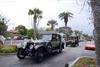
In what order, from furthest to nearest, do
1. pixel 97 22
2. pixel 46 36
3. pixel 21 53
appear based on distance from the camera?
pixel 46 36 → pixel 21 53 → pixel 97 22

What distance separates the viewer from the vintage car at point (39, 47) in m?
15.2

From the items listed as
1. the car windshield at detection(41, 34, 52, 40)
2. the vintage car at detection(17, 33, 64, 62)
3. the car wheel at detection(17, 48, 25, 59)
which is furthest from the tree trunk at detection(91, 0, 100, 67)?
the car windshield at detection(41, 34, 52, 40)

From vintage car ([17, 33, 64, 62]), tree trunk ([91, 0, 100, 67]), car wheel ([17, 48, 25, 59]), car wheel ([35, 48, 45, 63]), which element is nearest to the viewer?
tree trunk ([91, 0, 100, 67])

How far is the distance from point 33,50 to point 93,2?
1030 cm

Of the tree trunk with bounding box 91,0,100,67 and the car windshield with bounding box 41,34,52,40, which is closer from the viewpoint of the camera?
the tree trunk with bounding box 91,0,100,67

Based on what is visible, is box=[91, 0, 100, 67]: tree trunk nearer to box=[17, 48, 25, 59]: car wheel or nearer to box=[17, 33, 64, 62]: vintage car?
box=[17, 33, 64, 62]: vintage car

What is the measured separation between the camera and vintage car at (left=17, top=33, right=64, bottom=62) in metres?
15.2

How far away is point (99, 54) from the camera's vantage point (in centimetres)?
515

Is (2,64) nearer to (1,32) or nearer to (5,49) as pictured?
(5,49)

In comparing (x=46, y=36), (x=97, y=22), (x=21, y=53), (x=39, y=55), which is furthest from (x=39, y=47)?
(x=97, y=22)

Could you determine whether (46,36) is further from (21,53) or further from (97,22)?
(97,22)

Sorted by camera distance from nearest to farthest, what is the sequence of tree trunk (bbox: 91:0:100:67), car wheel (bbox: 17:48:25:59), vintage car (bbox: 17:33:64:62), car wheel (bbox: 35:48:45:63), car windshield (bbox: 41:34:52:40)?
tree trunk (bbox: 91:0:100:67) → car wheel (bbox: 35:48:45:63) → vintage car (bbox: 17:33:64:62) → car wheel (bbox: 17:48:25:59) → car windshield (bbox: 41:34:52:40)

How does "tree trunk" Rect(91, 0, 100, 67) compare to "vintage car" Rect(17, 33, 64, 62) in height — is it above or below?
above

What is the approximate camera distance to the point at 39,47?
15203 mm
